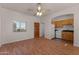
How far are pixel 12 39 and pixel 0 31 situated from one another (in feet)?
1.62

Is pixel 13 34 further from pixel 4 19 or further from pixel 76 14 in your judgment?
pixel 76 14

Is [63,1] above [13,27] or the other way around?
above

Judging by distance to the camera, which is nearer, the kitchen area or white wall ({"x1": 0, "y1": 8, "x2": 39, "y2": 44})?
white wall ({"x1": 0, "y1": 8, "x2": 39, "y2": 44})

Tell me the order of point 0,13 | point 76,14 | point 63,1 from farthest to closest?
point 76,14
point 0,13
point 63,1

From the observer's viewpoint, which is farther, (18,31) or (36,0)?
(18,31)

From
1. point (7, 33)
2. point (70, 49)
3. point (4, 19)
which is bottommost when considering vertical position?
point (70, 49)

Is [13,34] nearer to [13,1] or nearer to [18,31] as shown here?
[18,31]

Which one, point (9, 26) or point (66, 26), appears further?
point (66, 26)

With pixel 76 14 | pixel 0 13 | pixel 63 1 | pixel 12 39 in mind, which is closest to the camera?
pixel 63 1

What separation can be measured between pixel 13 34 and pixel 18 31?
0.73ft

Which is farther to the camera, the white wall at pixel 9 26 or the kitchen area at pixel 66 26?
the kitchen area at pixel 66 26

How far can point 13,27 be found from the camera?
2.51 meters

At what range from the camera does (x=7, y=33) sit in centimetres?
257
